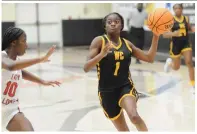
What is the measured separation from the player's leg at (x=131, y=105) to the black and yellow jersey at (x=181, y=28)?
4.54 m

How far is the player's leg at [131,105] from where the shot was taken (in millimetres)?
4324

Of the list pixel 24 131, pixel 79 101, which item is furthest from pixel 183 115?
pixel 24 131

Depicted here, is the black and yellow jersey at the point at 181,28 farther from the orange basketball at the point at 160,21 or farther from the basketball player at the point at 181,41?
the orange basketball at the point at 160,21

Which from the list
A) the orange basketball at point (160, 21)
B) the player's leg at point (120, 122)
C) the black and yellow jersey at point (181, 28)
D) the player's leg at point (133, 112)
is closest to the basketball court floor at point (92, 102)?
the black and yellow jersey at point (181, 28)

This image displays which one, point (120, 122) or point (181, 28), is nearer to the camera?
point (120, 122)

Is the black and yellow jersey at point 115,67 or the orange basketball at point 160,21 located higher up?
the orange basketball at point 160,21

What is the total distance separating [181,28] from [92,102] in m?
2.50

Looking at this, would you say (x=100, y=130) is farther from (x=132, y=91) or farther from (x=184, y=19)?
(x=184, y=19)

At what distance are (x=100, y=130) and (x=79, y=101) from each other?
204 cm

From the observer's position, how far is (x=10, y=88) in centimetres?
399

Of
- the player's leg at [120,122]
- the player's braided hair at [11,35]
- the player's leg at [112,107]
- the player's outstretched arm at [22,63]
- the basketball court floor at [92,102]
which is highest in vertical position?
the player's braided hair at [11,35]

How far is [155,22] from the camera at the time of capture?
4824mm

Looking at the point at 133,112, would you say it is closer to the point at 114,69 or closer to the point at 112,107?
the point at 112,107

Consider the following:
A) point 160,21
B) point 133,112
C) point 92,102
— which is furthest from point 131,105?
point 92,102
